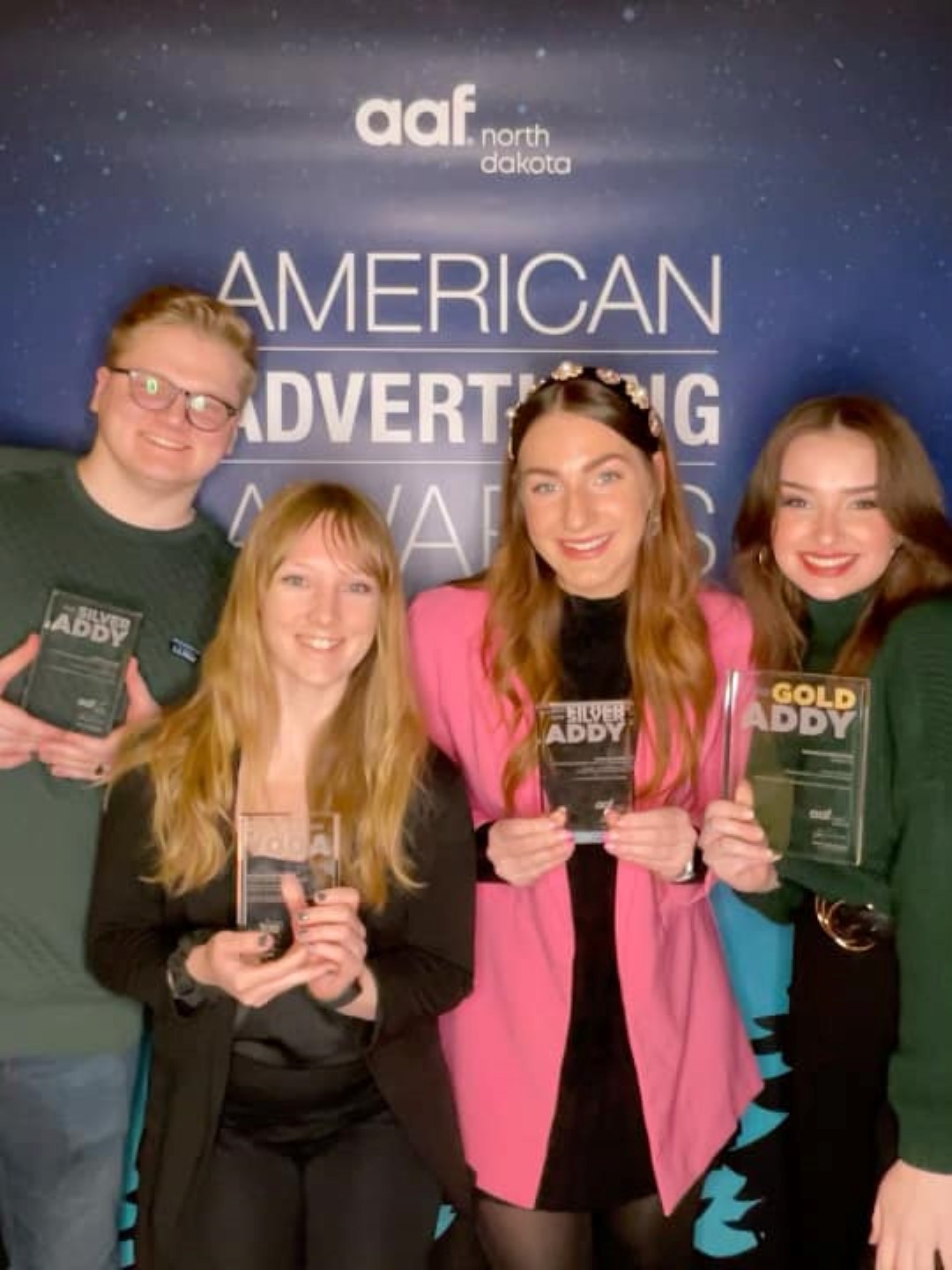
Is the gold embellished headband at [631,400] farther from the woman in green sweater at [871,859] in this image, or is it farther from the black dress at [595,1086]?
the black dress at [595,1086]

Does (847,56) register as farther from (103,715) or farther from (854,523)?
(103,715)

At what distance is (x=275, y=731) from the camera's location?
7.20 feet

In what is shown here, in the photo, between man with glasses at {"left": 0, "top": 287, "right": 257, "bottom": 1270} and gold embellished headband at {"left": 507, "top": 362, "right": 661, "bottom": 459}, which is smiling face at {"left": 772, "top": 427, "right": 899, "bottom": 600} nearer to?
gold embellished headband at {"left": 507, "top": 362, "right": 661, "bottom": 459}

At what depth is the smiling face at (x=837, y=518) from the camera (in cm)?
222

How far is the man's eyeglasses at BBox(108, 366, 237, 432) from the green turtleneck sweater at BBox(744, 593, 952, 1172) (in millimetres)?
1290

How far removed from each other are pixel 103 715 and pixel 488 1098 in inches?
37.3

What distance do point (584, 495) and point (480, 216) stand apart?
0.93 metres

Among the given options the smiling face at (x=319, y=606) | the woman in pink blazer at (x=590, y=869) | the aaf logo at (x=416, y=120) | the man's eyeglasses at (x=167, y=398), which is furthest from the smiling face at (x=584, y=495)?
the aaf logo at (x=416, y=120)

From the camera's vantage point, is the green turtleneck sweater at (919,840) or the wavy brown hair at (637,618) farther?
the wavy brown hair at (637,618)

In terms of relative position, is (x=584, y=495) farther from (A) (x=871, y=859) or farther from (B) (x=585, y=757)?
(A) (x=871, y=859)

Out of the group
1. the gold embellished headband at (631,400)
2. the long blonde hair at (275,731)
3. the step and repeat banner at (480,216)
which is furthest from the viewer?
the step and repeat banner at (480,216)

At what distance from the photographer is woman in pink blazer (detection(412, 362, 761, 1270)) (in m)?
2.21

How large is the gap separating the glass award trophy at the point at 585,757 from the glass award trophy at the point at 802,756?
0.20 metres

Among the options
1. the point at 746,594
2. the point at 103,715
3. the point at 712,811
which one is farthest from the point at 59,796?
the point at 746,594
